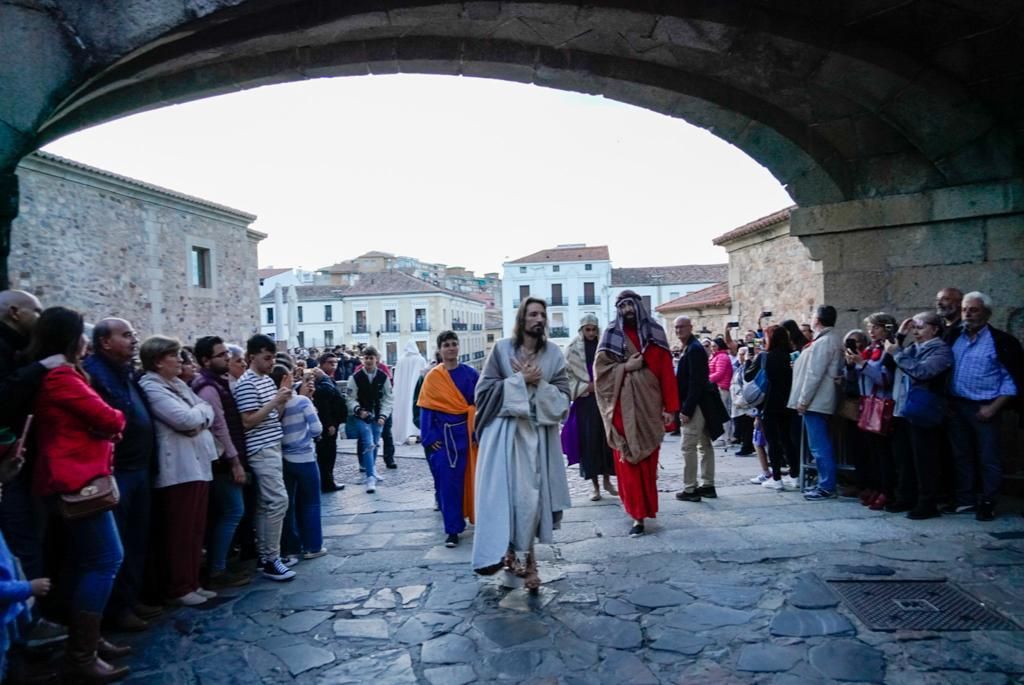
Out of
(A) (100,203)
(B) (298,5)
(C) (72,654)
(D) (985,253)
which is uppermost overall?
(A) (100,203)

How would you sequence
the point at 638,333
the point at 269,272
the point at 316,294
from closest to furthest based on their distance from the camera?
the point at 638,333
the point at 316,294
the point at 269,272

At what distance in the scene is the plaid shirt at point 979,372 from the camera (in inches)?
191

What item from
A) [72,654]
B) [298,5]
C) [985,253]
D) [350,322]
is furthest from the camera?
[350,322]

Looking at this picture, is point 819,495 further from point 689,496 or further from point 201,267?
point 201,267

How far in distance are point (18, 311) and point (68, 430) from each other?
67cm

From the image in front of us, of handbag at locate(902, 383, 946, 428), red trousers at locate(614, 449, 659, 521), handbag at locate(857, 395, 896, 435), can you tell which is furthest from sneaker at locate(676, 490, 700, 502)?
handbag at locate(902, 383, 946, 428)

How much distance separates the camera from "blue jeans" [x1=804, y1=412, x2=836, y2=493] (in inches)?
229

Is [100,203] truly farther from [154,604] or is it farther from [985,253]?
[985,253]

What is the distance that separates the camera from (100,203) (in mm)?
18766

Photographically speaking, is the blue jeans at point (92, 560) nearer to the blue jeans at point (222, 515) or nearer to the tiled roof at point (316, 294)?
the blue jeans at point (222, 515)

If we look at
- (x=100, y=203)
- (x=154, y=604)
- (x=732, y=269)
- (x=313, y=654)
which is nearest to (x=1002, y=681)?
(x=313, y=654)

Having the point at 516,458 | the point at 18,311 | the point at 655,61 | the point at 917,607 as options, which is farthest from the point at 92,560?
the point at 655,61

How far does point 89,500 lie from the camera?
119 inches

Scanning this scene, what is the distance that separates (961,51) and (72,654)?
673 cm
